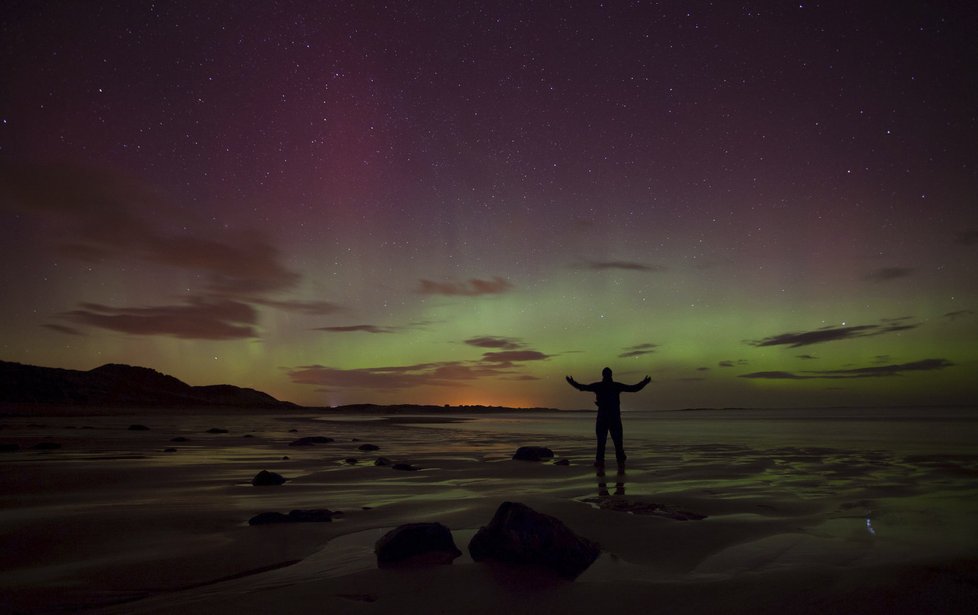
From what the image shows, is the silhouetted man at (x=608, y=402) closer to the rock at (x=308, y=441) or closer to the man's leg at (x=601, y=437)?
the man's leg at (x=601, y=437)

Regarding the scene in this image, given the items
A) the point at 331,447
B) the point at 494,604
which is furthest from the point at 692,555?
the point at 331,447

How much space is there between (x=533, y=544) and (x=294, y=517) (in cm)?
314

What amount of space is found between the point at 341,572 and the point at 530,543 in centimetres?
151

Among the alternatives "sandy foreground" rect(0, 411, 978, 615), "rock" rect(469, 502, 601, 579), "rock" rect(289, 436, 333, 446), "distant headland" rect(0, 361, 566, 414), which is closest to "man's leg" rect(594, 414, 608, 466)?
"sandy foreground" rect(0, 411, 978, 615)

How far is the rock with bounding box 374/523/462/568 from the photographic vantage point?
450 cm

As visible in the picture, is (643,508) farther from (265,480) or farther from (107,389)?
(107,389)

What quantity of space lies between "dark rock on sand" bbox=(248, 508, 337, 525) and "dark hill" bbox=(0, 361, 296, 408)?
313 ft

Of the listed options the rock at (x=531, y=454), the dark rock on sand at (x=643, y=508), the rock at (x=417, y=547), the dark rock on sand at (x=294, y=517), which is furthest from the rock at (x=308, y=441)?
the rock at (x=417, y=547)

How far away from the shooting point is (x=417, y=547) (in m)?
4.61

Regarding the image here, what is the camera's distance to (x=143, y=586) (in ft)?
13.0

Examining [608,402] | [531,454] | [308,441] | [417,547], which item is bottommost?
[308,441]

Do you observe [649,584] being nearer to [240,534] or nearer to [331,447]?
[240,534]

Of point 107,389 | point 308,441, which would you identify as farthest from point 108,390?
point 308,441

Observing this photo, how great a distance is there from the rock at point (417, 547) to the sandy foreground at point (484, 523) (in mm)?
184
